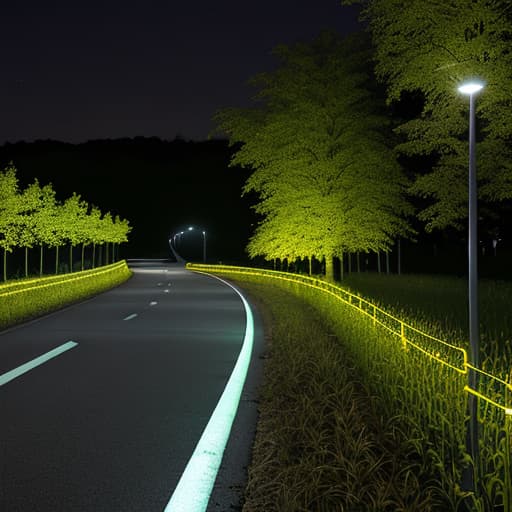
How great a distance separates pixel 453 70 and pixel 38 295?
12.7 meters

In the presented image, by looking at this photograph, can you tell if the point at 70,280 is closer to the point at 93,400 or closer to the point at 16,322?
the point at 16,322

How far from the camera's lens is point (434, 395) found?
6.30m

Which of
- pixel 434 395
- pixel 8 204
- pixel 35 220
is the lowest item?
pixel 434 395

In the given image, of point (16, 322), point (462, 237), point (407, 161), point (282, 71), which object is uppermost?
point (282, 71)

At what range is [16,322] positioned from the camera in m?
17.6

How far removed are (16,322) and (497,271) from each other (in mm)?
37174

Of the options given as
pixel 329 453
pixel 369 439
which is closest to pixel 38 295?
pixel 369 439

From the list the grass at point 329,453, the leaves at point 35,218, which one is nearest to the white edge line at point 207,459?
the grass at point 329,453

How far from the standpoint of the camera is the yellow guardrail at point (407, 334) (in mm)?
5410

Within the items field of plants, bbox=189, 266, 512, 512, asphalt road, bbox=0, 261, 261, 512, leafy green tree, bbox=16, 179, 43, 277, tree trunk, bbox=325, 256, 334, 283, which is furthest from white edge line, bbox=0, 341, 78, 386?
leafy green tree, bbox=16, 179, 43, 277

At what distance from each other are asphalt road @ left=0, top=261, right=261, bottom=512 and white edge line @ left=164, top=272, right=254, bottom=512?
77 millimetres

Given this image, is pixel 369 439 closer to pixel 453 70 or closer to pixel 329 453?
pixel 329 453

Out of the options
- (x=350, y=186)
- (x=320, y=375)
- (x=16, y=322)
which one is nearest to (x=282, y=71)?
(x=350, y=186)

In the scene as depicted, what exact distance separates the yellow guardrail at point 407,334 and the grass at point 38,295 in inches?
315
